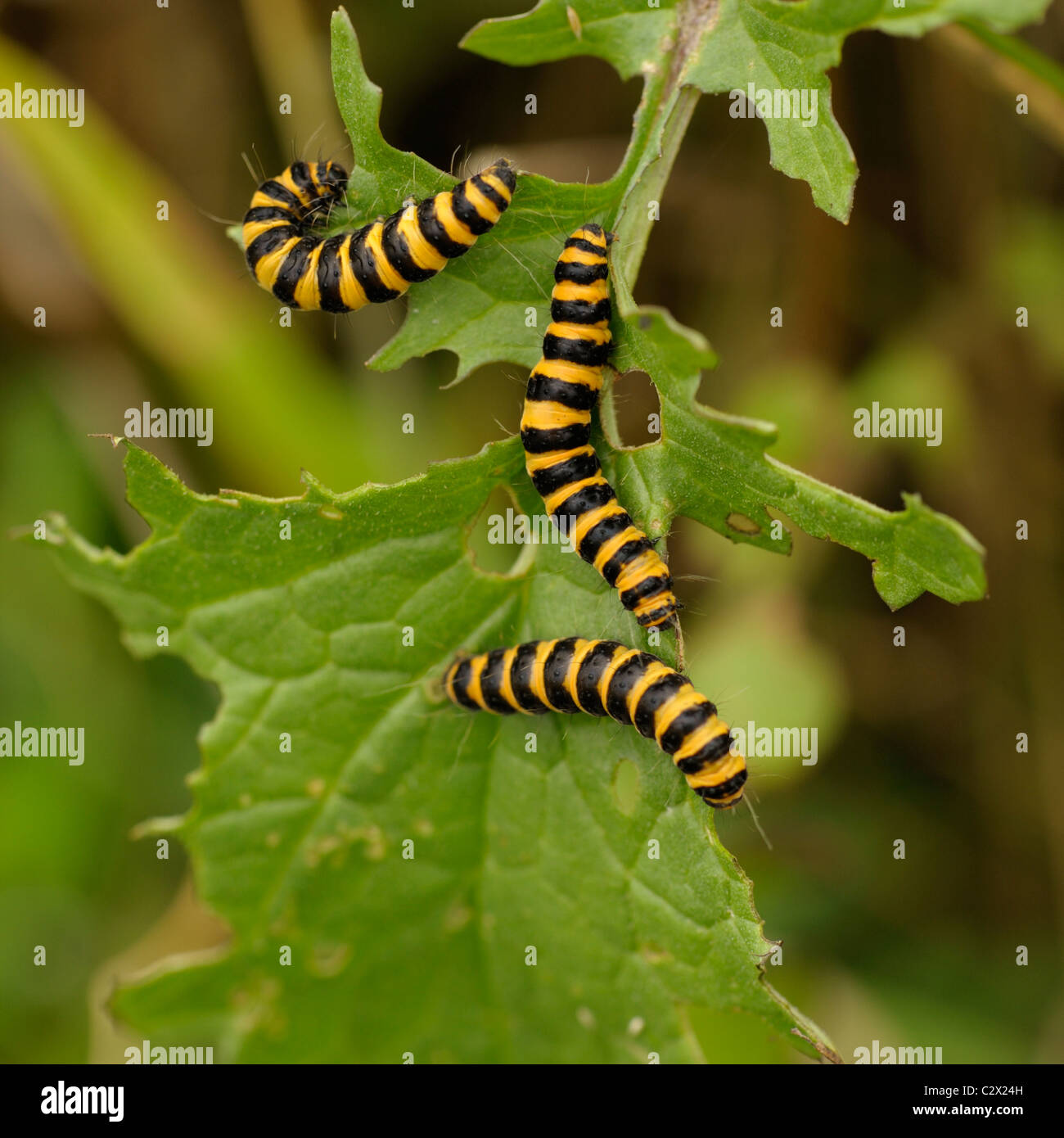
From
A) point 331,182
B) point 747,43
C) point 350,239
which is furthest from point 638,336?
point 331,182

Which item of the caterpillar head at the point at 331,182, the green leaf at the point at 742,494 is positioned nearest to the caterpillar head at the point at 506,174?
the green leaf at the point at 742,494

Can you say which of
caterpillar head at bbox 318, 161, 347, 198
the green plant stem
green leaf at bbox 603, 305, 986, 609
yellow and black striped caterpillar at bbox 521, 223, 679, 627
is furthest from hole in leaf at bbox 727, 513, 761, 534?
caterpillar head at bbox 318, 161, 347, 198

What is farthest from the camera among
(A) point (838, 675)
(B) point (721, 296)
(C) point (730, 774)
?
(B) point (721, 296)

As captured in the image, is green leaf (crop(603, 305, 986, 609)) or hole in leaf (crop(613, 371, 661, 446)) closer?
green leaf (crop(603, 305, 986, 609))

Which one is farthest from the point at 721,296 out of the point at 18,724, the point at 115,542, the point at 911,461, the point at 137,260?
the point at 18,724

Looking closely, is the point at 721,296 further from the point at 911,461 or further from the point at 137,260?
the point at 137,260

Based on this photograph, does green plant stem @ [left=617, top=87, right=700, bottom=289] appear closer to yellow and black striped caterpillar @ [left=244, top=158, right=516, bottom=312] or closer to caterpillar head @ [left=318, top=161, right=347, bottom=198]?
yellow and black striped caterpillar @ [left=244, top=158, right=516, bottom=312]

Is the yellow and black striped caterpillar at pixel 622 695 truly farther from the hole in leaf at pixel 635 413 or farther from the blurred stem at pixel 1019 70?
the blurred stem at pixel 1019 70
